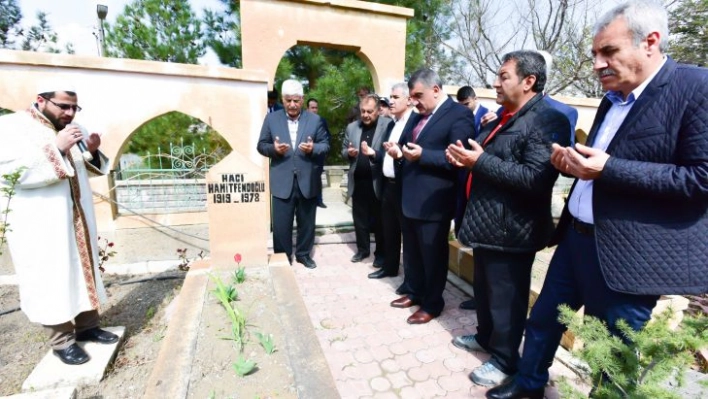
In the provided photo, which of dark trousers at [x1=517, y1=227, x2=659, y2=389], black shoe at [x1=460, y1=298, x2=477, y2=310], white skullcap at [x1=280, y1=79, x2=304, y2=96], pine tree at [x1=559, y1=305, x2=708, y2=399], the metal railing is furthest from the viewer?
the metal railing

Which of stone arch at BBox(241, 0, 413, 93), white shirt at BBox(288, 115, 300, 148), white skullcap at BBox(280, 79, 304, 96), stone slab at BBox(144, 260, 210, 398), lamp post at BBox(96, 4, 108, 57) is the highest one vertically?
lamp post at BBox(96, 4, 108, 57)

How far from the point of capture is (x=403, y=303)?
127 inches

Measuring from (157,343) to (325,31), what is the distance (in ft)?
15.0

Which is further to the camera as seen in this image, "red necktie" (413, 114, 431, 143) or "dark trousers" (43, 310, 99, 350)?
"red necktie" (413, 114, 431, 143)

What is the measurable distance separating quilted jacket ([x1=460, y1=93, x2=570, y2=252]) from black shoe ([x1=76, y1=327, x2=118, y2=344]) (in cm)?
253

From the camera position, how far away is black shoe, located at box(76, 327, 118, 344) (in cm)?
260

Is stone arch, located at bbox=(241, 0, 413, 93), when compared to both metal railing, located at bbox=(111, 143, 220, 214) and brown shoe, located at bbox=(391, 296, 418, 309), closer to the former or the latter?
metal railing, located at bbox=(111, 143, 220, 214)

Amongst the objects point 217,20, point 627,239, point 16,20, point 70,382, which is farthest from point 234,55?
point 627,239

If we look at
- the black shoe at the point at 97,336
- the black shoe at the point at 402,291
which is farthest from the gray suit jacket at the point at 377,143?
the black shoe at the point at 97,336

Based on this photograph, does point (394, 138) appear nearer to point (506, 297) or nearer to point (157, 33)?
point (506, 297)

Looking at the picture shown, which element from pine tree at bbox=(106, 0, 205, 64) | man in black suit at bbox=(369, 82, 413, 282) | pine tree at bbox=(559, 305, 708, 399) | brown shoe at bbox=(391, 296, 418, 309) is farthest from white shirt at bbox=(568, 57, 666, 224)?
pine tree at bbox=(106, 0, 205, 64)

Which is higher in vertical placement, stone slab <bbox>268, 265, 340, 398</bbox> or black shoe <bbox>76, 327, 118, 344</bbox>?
stone slab <bbox>268, 265, 340, 398</bbox>

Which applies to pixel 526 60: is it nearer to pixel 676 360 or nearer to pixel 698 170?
pixel 698 170

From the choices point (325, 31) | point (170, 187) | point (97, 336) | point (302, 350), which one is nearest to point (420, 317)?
point (302, 350)
